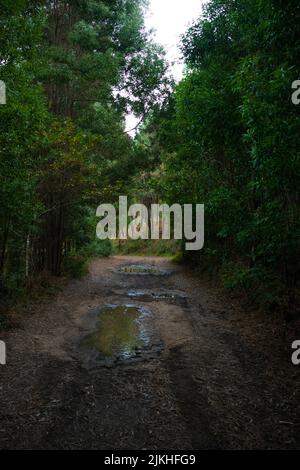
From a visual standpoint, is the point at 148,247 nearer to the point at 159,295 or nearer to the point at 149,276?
the point at 149,276

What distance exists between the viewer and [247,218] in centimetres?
872

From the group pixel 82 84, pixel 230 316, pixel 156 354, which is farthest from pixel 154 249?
pixel 156 354

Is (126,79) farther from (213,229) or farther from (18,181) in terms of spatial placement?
(18,181)

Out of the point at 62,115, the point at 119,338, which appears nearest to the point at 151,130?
the point at 62,115

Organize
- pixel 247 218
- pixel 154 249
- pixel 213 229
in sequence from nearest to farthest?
pixel 247 218
pixel 213 229
pixel 154 249

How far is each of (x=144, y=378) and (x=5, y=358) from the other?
8.66ft

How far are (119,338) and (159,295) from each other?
5060mm

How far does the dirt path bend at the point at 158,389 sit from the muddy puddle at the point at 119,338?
0.29 ft

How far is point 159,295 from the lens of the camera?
12.6 m

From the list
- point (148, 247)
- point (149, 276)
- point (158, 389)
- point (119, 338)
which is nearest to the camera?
point (158, 389)

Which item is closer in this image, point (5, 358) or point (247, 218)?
point (5, 358)

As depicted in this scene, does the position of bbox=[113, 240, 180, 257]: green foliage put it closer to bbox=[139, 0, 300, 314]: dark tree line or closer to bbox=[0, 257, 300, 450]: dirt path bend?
bbox=[139, 0, 300, 314]: dark tree line
